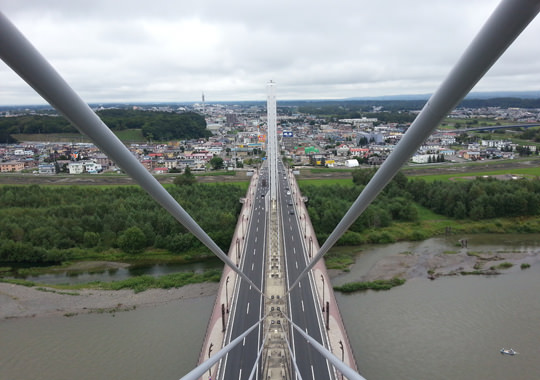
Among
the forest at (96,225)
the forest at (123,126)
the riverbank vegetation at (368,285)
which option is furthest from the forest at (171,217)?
the forest at (123,126)

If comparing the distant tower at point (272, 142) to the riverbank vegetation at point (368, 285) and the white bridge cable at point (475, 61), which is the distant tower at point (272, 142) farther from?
the white bridge cable at point (475, 61)

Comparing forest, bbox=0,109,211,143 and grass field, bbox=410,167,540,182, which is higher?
forest, bbox=0,109,211,143

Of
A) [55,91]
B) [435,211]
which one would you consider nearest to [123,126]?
[435,211]

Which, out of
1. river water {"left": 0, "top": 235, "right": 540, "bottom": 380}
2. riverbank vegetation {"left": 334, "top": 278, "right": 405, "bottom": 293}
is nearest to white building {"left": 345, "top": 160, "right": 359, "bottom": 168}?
river water {"left": 0, "top": 235, "right": 540, "bottom": 380}

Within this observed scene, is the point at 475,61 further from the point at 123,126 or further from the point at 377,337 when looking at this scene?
the point at 123,126

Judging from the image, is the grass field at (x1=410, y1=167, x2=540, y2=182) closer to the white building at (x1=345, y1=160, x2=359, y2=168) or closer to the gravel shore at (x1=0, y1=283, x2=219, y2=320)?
the white building at (x1=345, y1=160, x2=359, y2=168)

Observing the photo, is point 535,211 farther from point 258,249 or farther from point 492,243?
point 258,249

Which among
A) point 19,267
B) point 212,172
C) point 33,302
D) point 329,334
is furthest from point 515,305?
point 212,172
